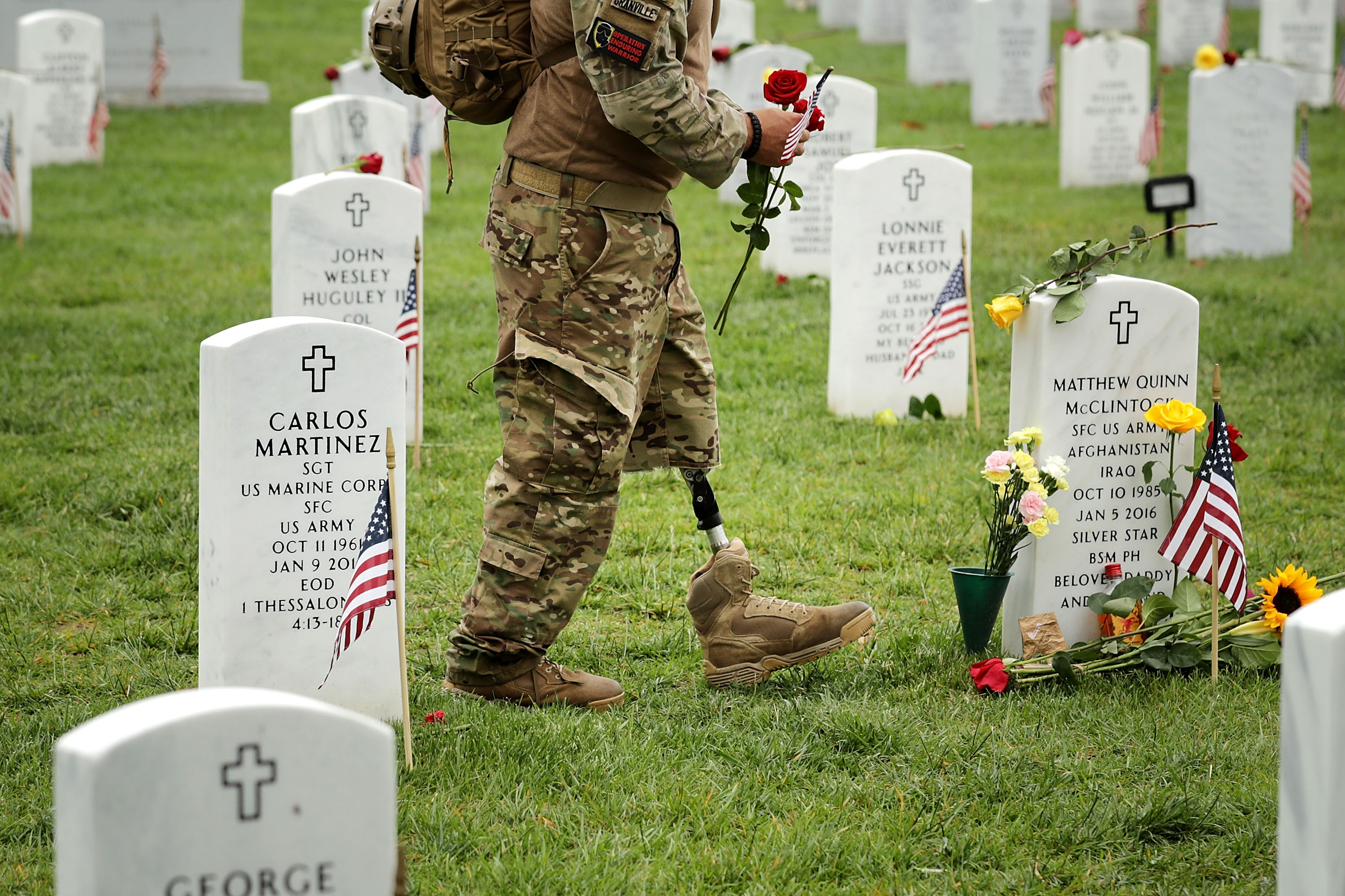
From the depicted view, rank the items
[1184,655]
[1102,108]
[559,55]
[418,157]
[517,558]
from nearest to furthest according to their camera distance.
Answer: [559,55]
[517,558]
[1184,655]
[418,157]
[1102,108]

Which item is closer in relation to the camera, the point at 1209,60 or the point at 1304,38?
the point at 1209,60

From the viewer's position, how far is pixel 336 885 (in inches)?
76.2

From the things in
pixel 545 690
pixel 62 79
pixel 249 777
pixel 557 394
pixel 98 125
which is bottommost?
pixel 545 690

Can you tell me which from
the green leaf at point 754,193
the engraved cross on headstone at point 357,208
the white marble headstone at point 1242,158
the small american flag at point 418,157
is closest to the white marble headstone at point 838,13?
the small american flag at point 418,157

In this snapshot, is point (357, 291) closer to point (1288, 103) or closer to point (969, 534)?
point (969, 534)

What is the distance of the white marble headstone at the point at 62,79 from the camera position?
509 inches

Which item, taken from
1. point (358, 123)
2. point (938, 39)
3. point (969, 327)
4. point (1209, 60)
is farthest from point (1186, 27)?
point (969, 327)

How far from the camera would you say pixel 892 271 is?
21.8 ft

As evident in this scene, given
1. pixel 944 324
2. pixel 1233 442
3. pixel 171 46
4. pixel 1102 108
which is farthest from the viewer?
pixel 171 46

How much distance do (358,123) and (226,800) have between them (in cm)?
702

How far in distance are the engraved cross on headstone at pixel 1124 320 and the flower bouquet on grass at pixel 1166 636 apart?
0.71m

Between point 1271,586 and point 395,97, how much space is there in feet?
33.8

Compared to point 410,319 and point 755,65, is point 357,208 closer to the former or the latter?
point 410,319

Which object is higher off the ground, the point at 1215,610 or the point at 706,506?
the point at 706,506
